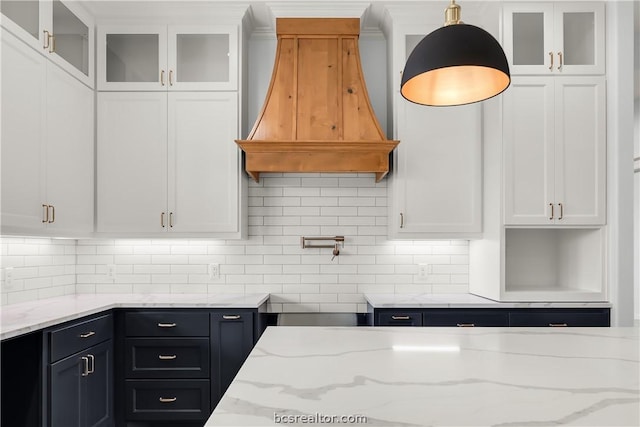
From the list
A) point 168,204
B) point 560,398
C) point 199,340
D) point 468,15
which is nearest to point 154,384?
point 199,340

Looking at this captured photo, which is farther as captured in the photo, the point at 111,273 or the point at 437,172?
the point at 111,273

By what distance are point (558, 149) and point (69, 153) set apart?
10.6ft

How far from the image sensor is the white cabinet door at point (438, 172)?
3.10 metres

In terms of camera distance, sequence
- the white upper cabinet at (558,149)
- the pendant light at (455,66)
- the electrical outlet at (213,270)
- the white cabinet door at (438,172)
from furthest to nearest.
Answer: the electrical outlet at (213,270), the white cabinet door at (438,172), the white upper cabinet at (558,149), the pendant light at (455,66)

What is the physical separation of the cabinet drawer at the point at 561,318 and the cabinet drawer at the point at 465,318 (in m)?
0.08

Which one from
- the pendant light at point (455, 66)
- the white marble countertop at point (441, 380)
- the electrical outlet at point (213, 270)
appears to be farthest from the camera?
the electrical outlet at point (213, 270)

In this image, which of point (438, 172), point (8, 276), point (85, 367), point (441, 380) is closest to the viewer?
point (441, 380)

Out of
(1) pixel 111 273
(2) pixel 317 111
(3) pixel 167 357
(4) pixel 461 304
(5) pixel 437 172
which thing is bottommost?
(3) pixel 167 357

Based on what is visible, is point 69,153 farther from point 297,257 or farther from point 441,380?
point 441,380

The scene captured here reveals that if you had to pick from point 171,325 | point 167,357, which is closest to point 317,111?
point 171,325

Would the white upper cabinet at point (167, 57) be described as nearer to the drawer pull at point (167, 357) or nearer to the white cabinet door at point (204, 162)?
the white cabinet door at point (204, 162)

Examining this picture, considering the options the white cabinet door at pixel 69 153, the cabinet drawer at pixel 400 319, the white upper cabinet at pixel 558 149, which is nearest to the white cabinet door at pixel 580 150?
the white upper cabinet at pixel 558 149

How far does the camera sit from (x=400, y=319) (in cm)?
290

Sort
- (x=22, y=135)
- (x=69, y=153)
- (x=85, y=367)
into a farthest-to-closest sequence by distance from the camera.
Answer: (x=69, y=153) → (x=85, y=367) → (x=22, y=135)
